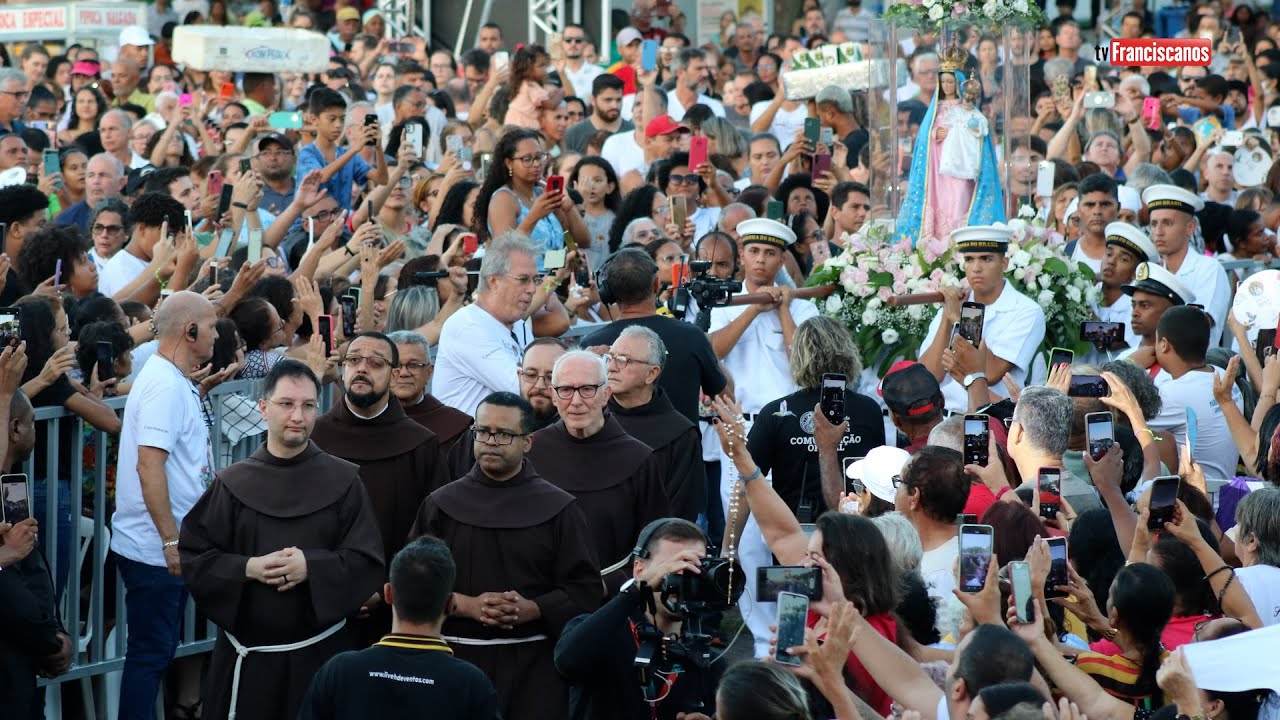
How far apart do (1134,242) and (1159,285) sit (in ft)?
2.86

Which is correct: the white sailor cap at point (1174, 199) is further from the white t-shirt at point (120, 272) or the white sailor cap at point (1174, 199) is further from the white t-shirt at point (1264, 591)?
the white t-shirt at point (120, 272)

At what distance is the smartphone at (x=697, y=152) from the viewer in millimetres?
11648

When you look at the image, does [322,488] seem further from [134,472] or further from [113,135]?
[113,135]

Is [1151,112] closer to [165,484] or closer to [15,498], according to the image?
[165,484]

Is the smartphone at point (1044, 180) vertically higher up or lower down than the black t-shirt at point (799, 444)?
higher up

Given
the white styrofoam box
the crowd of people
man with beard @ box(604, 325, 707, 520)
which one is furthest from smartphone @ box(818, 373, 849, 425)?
the white styrofoam box

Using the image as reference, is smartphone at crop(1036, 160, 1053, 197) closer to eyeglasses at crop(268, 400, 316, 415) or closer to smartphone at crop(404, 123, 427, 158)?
smartphone at crop(404, 123, 427, 158)

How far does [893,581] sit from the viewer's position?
5191mm

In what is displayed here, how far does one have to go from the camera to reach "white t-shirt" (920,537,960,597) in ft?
18.8

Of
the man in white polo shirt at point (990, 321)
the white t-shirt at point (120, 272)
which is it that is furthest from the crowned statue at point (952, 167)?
the white t-shirt at point (120, 272)

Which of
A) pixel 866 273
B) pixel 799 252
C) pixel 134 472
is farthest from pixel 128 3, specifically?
pixel 134 472

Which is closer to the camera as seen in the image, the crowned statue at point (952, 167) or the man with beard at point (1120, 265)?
the man with beard at point (1120, 265)

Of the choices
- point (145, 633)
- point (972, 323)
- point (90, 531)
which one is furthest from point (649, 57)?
point (145, 633)

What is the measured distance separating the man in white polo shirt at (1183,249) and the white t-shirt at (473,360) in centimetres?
448
